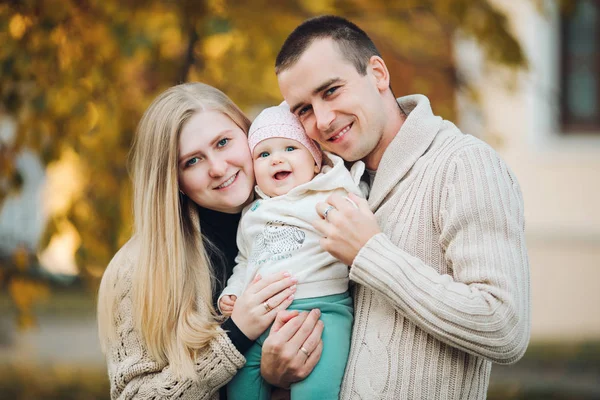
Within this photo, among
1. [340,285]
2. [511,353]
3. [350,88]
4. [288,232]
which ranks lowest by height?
[511,353]

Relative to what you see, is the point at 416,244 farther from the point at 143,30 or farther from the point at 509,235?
the point at 143,30

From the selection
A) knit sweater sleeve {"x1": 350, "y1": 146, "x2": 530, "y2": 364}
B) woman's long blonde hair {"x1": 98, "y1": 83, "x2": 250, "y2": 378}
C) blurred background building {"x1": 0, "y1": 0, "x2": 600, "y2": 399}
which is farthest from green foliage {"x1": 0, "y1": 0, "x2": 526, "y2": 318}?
knit sweater sleeve {"x1": 350, "y1": 146, "x2": 530, "y2": 364}

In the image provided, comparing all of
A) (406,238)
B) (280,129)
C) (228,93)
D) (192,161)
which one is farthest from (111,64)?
(406,238)

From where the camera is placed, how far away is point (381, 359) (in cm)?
254

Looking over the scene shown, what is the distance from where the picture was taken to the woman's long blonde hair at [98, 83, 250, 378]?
2.83 metres

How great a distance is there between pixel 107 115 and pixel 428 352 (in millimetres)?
2926

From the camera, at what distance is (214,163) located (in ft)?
9.66

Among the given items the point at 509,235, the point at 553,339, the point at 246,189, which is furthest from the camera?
the point at 553,339

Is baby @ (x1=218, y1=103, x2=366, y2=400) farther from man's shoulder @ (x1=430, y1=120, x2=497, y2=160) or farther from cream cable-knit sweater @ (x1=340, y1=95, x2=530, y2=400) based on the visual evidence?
man's shoulder @ (x1=430, y1=120, x2=497, y2=160)

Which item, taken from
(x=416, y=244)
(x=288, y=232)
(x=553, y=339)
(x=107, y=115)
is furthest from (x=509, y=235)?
(x=553, y=339)

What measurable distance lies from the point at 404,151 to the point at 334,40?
0.50 m

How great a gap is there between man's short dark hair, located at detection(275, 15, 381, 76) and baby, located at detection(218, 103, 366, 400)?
256mm

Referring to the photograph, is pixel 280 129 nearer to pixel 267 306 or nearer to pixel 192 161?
pixel 192 161

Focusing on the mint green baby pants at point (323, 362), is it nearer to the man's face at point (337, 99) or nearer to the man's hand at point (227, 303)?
the man's hand at point (227, 303)
